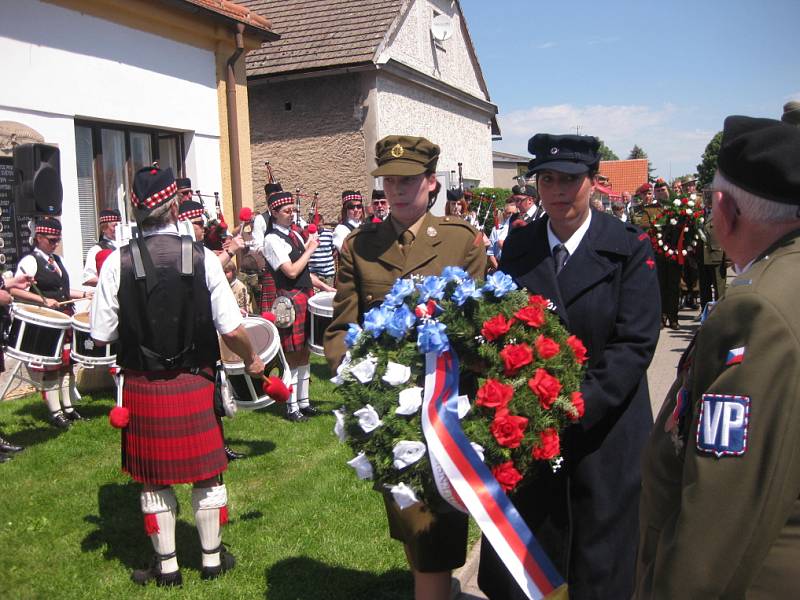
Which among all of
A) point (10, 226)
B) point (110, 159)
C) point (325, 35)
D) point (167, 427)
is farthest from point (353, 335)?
point (325, 35)

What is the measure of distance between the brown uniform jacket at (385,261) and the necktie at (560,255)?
413mm

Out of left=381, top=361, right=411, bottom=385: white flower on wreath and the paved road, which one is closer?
left=381, top=361, right=411, bottom=385: white flower on wreath

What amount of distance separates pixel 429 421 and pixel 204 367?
203 cm

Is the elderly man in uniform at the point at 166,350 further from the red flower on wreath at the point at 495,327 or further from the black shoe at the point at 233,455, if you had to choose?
the black shoe at the point at 233,455

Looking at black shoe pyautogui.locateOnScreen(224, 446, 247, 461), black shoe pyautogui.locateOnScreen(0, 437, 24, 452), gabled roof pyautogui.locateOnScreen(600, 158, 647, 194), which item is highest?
gabled roof pyautogui.locateOnScreen(600, 158, 647, 194)

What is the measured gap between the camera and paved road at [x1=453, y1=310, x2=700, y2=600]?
Result: 3926mm

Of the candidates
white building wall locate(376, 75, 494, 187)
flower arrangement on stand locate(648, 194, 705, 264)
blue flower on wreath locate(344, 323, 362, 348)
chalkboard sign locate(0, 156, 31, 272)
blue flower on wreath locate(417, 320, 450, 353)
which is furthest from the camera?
white building wall locate(376, 75, 494, 187)

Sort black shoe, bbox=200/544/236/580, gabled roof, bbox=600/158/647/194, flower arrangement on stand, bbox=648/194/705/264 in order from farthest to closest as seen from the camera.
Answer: gabled roof, bbox=600/158/647/194
flower arrangement on stand, bbox=648/194/705/264
black shoe, bbox=200/544/236/580

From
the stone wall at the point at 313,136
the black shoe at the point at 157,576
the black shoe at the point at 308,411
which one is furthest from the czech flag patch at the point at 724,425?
the stone wall at the point at 313,136

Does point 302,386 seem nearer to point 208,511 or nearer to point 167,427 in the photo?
point 208,511

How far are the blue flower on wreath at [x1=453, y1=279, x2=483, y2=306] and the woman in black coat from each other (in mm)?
456

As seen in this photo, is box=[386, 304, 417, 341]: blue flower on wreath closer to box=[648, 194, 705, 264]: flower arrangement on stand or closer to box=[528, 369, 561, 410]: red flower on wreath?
box=[528, 369, 561, 410]: red flower on wreath

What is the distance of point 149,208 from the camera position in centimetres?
391

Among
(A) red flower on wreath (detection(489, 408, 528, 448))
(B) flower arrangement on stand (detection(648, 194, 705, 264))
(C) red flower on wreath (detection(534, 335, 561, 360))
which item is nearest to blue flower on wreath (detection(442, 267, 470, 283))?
(C) red flower on wreath (detection(534, 335, 561, 360))
